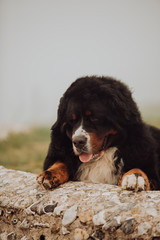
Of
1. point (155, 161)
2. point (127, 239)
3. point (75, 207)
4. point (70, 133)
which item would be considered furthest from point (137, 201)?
point (70, 133)

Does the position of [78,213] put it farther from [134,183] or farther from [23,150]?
[23,150]

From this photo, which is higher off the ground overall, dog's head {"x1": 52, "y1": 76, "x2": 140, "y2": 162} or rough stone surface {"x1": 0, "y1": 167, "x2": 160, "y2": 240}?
dog's head {"x1": 52, "y1": 76, "x2": 140, "y2": 162}

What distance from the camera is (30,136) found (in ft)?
30.6

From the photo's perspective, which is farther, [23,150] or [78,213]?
[23,150]

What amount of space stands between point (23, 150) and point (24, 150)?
4 centimetres

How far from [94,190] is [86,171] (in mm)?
671

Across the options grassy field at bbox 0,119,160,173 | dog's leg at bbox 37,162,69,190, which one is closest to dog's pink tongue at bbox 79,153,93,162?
dog's leg at bbox 37,162,69,190

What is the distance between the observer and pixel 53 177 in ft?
8.98

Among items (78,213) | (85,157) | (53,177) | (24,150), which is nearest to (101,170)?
(85,157)

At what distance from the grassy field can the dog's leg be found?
3.47 meters

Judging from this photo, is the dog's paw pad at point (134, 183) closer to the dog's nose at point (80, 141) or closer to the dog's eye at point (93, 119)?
the dog's nose at point (80, 141)

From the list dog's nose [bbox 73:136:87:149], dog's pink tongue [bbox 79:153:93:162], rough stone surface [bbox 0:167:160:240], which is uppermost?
dog's nose [bbox 73:136:87:149]

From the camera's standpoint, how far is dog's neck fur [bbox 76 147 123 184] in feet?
9.89

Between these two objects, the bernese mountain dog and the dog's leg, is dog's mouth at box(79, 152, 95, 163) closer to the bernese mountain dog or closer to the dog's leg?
the bernese mountain dog
